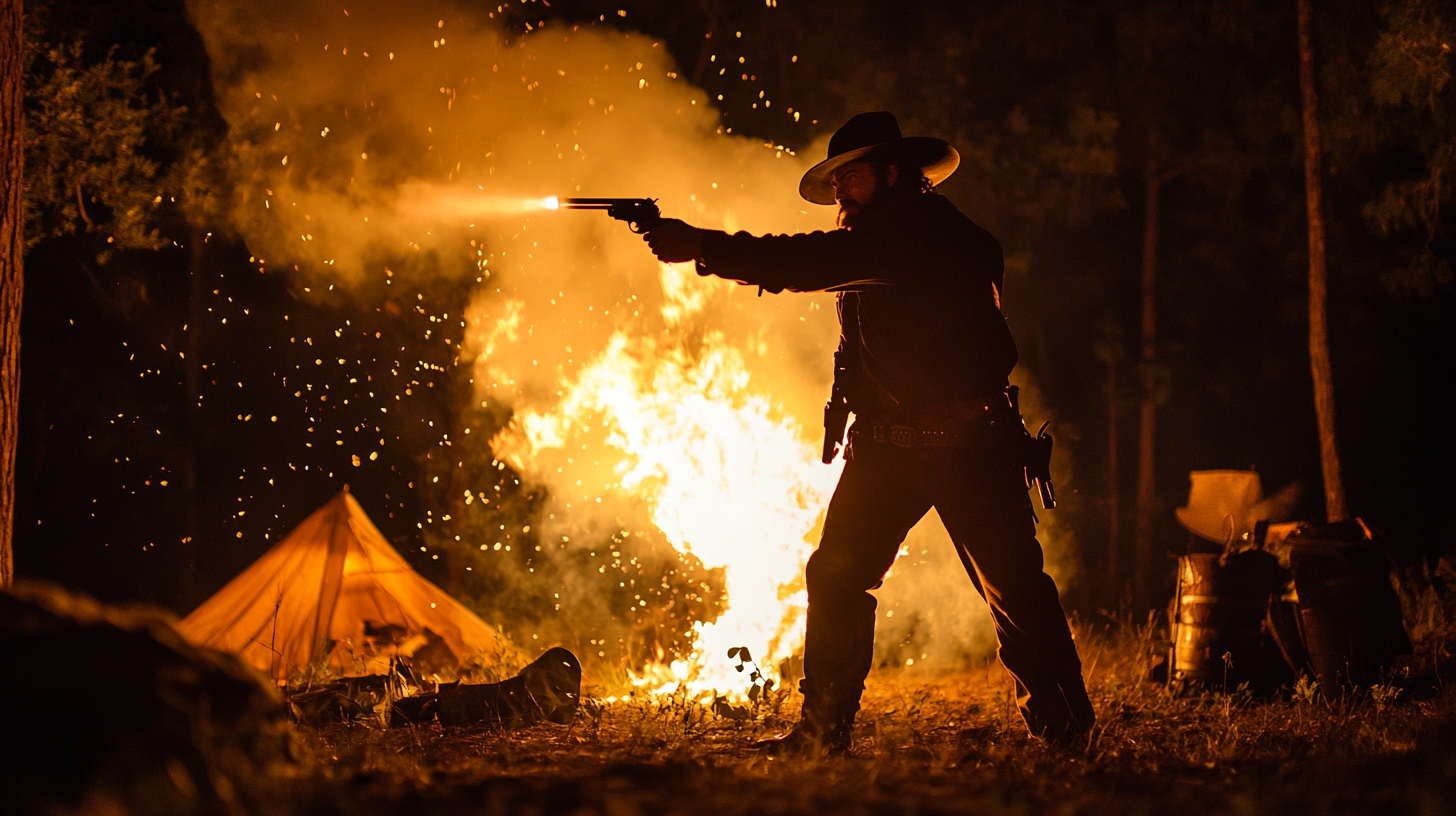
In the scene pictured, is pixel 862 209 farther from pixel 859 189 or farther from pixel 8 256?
pixel 8 256

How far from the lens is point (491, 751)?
369 cm

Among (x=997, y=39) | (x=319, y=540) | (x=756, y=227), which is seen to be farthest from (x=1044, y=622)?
(x=997, y=39)

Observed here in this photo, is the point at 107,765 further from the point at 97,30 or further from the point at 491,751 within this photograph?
the point at 97,30

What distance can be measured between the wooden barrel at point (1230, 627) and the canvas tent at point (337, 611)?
4.38 meters

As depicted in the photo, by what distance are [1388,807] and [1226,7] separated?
597 inches

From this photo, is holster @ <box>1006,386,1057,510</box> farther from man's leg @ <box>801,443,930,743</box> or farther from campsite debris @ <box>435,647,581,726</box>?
campsite debris @ <box>435,647,581,726</box>

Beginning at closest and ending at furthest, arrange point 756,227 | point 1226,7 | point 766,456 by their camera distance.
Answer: point 766,456
point 756,227
point 1226,7

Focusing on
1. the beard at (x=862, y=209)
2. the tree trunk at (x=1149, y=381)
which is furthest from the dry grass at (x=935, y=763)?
the tree trunk at (x=1149, y=381)

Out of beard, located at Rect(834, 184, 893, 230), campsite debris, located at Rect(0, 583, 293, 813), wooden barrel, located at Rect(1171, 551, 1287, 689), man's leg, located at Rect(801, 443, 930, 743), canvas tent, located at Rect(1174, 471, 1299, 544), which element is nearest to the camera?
campsite debris, located at Rect(0, 583, 293, 813)

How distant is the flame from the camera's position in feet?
20.7

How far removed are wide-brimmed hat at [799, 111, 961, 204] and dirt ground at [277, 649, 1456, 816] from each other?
7.66 ft

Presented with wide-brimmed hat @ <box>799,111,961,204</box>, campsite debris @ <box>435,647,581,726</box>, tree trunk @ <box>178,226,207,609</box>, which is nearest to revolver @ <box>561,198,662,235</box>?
wide-brimmed hat @ <box>799,111,961,204</box>

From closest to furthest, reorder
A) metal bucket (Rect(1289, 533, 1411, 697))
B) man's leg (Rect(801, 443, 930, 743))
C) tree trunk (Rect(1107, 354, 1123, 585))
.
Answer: man's leg (Rect(801, 443, 930, 743))
metal bucket (Rect(1289, 533, 1411, 697))
tree trunk (Rect(1107, 354, 1123, 585))

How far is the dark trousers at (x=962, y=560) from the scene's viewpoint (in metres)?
3.47
